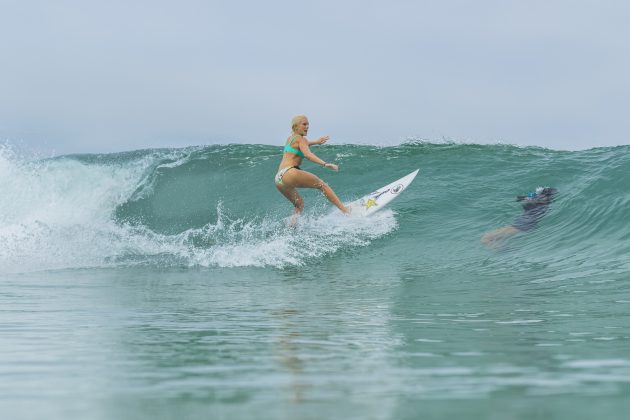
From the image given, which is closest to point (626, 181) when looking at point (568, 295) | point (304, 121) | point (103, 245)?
point (304, 121)

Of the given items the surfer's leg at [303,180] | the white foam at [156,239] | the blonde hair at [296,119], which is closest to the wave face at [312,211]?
the white foam at [156,239]

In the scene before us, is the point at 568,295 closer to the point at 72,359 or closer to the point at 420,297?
the point at 420,297

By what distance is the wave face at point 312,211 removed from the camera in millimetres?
11039

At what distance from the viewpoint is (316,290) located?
7996 millimetres

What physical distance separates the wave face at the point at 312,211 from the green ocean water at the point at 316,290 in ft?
0.18

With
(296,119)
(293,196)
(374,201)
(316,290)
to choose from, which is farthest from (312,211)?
(316,290)

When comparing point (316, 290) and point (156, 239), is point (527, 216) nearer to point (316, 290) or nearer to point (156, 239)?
point (316, 290)

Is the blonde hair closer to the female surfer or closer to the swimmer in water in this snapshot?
the female surfer

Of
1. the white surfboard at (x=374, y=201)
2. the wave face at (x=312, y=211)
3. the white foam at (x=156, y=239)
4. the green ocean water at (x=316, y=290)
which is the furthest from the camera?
the white surfboard at (x=374, y=201)

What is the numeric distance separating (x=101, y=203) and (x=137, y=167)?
1.98 m

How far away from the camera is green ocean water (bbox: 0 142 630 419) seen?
244cm

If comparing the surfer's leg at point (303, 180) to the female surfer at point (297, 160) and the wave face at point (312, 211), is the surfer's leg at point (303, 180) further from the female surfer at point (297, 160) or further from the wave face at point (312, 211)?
the wave face at point (312, 211)

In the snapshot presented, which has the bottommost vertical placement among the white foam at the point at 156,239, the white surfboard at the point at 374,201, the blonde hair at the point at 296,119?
the white foam at the point at 156,239

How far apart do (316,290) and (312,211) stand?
18.0ft
